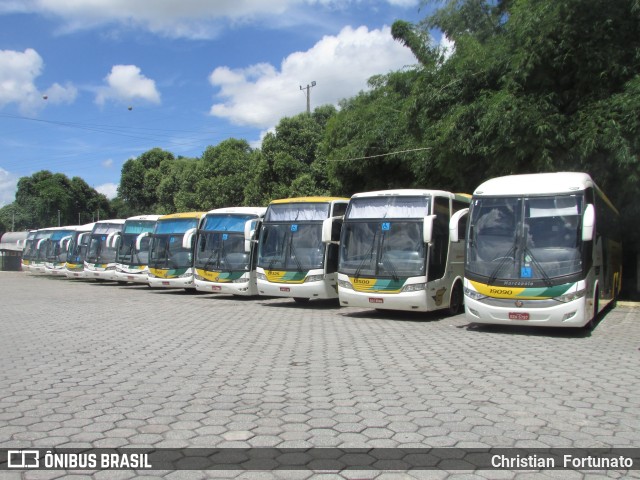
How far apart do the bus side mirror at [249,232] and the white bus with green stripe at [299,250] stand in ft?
2.26

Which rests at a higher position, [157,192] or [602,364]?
[157,192]

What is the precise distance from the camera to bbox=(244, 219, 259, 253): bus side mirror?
687 inches

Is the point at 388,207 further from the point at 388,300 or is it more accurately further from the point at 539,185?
the point at 539,185

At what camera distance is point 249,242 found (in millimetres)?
17609

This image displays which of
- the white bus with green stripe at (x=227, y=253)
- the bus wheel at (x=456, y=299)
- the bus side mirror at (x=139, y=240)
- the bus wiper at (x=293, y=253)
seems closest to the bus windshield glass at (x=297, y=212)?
the bus wiper at (x=293, y=253)

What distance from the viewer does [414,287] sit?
510 inches

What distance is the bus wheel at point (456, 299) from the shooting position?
14227mm

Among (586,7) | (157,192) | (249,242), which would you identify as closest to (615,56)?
(586,7)

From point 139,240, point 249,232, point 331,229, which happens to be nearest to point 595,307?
point 331,229

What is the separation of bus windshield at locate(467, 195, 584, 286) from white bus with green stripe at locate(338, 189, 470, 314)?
1.18 m

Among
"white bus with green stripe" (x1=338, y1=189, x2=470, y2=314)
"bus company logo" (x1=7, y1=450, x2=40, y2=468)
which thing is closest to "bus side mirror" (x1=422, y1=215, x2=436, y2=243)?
"white bus with green stripe" (x1=338, y1=189, x2=470, y2=314)

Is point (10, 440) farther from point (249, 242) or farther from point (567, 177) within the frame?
point (249, 242)

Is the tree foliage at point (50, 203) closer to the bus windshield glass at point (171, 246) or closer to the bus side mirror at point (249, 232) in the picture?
the bus windshield glass at point (171, 246)

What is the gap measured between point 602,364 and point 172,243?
54.5 feet
